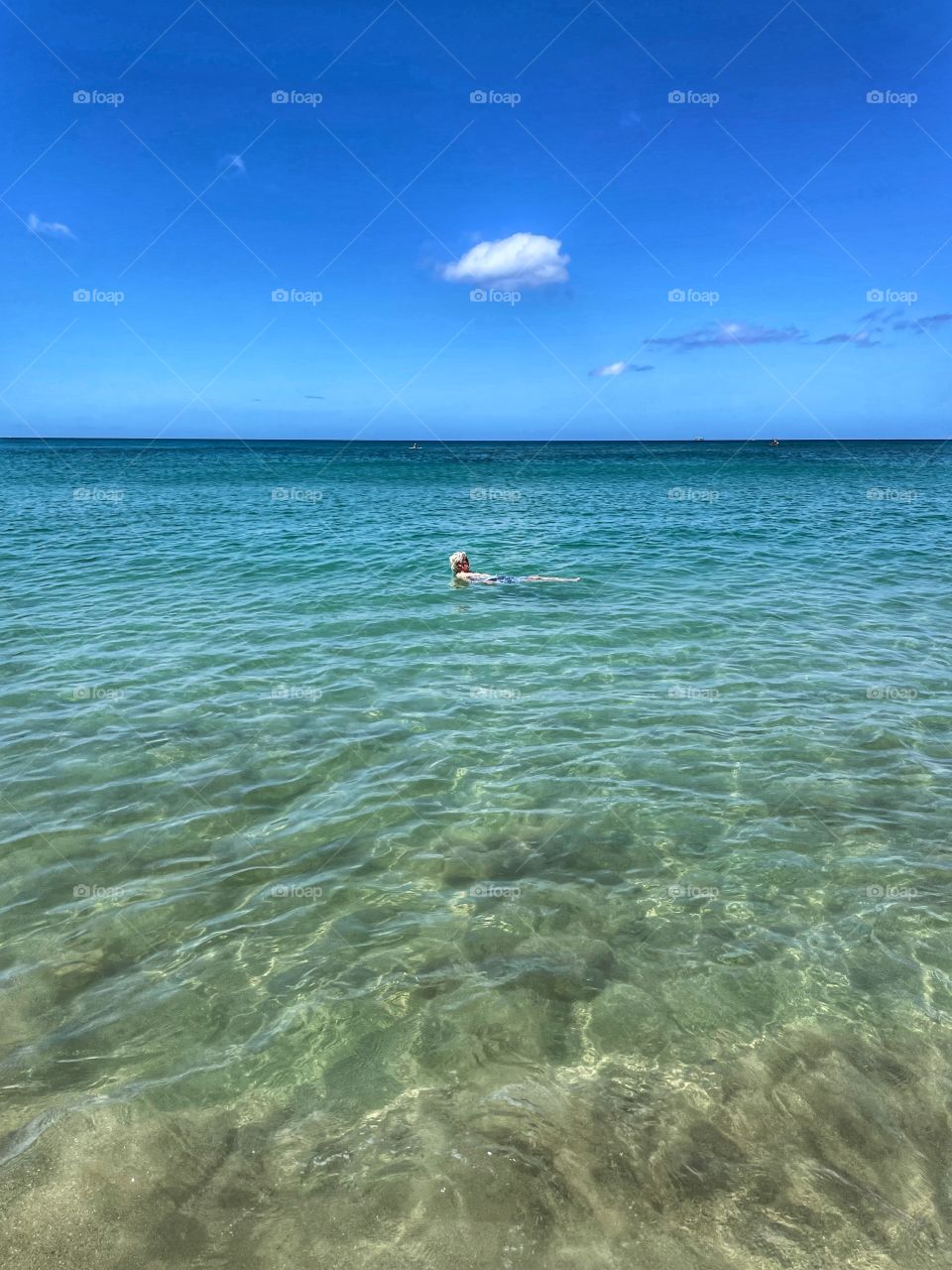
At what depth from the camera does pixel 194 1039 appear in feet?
16.6

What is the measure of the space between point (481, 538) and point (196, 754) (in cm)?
2159

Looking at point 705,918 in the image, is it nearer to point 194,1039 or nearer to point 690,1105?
point 690,1105

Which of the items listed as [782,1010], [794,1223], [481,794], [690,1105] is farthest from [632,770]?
[794,1223]

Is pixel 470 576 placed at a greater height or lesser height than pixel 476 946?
greater

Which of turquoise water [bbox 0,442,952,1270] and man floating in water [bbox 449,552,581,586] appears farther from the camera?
man floating in water [bbox 449,552,581,586]

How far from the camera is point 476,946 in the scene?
19.6 feet

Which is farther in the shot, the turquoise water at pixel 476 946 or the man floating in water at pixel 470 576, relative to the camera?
the man floating in water at pixel 470 576

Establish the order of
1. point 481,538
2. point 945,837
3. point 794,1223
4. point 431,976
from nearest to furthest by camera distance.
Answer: point 794,1223 → point 431,976 → point 945,837 → point 481,538

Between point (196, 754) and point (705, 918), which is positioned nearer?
point (705, 918)

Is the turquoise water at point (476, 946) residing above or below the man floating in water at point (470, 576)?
below

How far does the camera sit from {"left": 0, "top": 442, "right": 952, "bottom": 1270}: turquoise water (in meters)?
3.90

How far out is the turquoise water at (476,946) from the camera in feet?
12.8

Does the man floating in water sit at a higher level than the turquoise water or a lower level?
higher

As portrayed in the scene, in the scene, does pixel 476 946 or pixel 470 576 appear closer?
pixel 476 946
